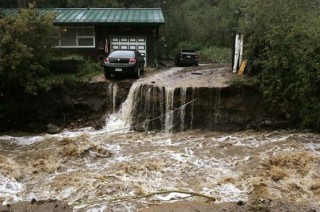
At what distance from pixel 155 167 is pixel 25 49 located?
8809 millimetres

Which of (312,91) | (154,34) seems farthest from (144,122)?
(154,34)

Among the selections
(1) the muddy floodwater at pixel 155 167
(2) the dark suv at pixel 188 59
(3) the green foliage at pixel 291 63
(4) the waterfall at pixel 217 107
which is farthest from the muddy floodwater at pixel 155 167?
(2) the dark suv at pixel 188 59

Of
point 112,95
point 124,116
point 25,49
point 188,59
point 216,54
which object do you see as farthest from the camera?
→ point 216,54

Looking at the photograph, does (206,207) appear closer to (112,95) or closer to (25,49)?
(112,95)

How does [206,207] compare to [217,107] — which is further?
[217,107]

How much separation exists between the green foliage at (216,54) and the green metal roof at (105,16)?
9.22m

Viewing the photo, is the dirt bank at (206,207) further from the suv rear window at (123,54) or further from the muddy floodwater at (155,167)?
the suv rear window at (123,54)

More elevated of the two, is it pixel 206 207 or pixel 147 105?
pixel 147 105

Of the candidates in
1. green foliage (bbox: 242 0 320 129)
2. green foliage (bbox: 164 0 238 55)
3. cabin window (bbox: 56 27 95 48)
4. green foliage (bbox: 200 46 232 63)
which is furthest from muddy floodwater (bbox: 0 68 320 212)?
green foliage (bbox: 164 0 238 55)

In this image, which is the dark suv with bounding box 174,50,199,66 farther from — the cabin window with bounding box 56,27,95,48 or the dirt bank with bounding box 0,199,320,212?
the dirt bank with bounding box 0,199,320,212

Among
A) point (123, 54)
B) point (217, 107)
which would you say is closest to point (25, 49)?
point (123, 54)

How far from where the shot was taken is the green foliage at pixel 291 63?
15.6 m

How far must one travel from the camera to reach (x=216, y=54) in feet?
122

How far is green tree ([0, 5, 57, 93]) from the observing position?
17031 mm
